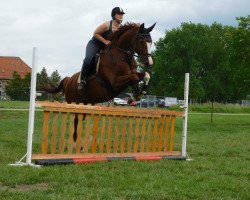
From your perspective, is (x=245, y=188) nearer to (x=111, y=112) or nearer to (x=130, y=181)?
(x=130, y=181)

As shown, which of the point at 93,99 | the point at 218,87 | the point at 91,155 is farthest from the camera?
A: the point at 218,87

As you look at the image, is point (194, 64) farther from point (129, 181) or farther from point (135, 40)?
point (129, 181)

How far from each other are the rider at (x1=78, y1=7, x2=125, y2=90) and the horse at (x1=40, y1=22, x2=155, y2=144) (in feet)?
0.42

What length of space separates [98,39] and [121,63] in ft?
2.27

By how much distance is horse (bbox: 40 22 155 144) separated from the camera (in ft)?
23.8

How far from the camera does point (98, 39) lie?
7.89 meters

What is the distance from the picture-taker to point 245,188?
15.9 feet

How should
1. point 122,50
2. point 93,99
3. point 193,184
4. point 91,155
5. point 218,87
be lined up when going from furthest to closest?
point 218,87
point 93,99
point 122,50
point 91,155
point 193,184

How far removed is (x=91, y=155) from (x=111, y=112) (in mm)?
711

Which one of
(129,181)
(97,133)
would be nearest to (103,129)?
(97,133)

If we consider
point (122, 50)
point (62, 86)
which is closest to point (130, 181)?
point (122, 50)

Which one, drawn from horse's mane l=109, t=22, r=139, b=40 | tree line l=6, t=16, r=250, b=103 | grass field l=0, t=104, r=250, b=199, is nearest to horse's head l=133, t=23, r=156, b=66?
horse's mane l=109, t=22, r=139, b=40

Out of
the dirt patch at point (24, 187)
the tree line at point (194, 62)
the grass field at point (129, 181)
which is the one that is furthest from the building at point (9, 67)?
the dirt patch at point (24, 187)

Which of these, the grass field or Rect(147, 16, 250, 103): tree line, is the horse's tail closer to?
the grass field
